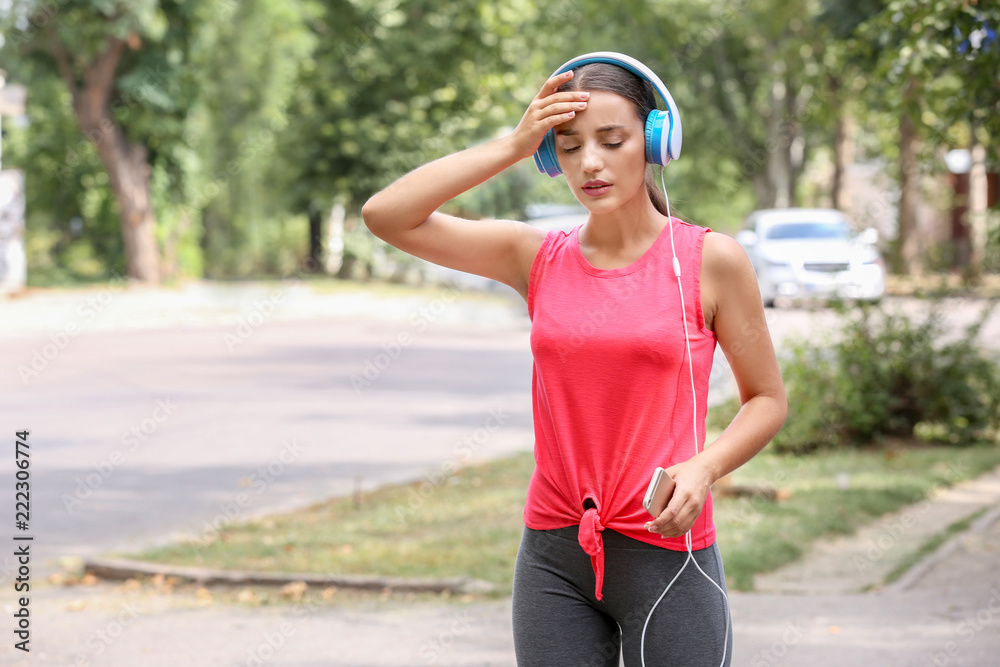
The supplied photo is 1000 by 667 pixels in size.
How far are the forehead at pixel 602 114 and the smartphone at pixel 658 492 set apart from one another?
0.68 metres

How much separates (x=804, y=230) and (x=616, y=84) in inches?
802

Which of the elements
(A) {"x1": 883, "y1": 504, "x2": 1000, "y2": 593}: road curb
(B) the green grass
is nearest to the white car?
(B) the green grass

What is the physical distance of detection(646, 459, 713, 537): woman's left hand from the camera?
1.97 meters

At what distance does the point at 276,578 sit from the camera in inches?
236

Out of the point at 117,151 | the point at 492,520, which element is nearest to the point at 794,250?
the point at 492,520

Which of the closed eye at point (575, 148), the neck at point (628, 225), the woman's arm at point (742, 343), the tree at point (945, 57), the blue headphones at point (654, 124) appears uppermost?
the tree at point (945, 57)

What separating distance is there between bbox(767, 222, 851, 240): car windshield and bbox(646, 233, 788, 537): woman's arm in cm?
2002

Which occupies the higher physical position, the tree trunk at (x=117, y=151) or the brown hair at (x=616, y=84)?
the tree trunk at (x=117, y=151)

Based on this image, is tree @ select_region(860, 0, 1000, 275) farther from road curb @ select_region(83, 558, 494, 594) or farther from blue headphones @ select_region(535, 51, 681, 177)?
blue headphones @ select_region(535, 51, 681, 177)

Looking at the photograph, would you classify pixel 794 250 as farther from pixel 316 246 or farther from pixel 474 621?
pixel 316 246

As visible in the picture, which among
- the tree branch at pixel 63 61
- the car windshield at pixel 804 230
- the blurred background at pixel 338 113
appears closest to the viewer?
the car windshield at pixel 804 230

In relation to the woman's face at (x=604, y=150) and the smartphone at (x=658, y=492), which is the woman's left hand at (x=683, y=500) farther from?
the woman's face at (x=604, y=150)

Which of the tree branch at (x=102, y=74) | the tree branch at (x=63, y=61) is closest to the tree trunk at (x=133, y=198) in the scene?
the tree branch at (x=102, y=74)

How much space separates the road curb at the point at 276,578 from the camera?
19.2 feet
